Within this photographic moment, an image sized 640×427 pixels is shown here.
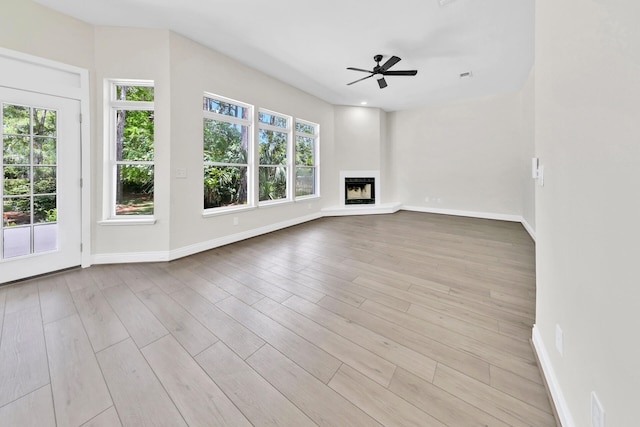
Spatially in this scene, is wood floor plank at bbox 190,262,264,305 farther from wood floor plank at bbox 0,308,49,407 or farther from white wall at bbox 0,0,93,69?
white wall at bbox 0,0,93,69

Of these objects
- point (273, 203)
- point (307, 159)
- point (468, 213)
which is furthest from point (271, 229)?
point (468, 213)

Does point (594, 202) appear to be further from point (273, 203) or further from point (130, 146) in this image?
point (273, 203)

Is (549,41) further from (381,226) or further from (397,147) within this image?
(397,147)

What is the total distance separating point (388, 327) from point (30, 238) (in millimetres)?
3699

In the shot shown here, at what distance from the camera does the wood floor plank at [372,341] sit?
4.37 ft

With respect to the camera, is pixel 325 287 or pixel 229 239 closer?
pixel 325 287

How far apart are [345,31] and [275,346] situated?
11.9 ft

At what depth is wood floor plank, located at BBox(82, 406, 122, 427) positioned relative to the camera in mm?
1025

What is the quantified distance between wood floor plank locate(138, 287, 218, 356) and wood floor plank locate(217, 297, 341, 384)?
0.24 metres

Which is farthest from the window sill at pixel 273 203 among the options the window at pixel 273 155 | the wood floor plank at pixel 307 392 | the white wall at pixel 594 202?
the white wall at pixel 594 202

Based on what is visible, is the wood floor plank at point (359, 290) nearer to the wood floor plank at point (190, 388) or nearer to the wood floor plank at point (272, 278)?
the wood floor plank at point (272, 278)

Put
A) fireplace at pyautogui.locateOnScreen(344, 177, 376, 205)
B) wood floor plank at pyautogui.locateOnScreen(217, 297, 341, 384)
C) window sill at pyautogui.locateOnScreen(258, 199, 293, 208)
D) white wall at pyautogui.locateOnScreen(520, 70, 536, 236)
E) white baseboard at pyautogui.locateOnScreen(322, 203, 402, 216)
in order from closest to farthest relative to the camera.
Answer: wood floor plank at pyautogui.locateOnScreen(217, 297, 341, 384) → white wall at pyautogui.locateOnScreen(520, 70, 536, 236) → window sill at pyautogui.locateOnScreen(258, 199, 293, 208) → white baseboard at pyautogui.locateOnScreen(322, 203, 402, 216) → fireplace at pyautogui.locateOnScreen(344, 177, 376, 205)

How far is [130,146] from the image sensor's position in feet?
9.88

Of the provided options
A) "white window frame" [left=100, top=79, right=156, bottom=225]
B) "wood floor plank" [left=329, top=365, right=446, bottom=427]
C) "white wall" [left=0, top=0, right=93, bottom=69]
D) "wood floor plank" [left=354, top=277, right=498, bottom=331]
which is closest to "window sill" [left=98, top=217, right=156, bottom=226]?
"white window frame" [left=100, top=79, right=156, bottom=225]
